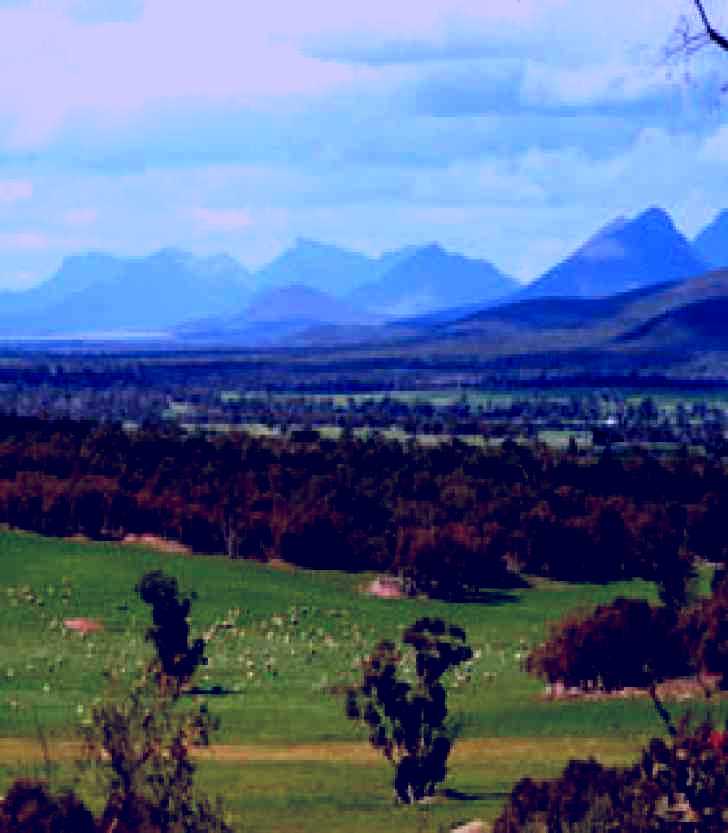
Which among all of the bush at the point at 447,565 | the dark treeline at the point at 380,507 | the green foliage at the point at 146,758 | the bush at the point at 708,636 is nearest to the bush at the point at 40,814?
the green foliage at the point at 146,758

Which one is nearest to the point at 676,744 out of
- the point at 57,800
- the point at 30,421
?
the point at 57,800

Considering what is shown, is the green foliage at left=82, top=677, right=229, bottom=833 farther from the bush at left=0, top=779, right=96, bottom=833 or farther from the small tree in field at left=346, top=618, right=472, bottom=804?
the small tree in field at left=346, top=618, right=472, bottom=804

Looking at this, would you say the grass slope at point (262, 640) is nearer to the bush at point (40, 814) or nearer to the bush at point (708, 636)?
the bush at point (708, 636)

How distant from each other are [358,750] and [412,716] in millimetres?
7690

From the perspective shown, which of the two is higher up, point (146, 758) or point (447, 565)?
point (146, 758)

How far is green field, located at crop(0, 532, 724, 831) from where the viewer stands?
5400 centimetres

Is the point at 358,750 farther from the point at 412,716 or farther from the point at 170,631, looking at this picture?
the point at 170,631

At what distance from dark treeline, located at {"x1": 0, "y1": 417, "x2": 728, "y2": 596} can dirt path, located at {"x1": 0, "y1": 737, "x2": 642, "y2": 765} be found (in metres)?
27.0

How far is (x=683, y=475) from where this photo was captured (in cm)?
13162

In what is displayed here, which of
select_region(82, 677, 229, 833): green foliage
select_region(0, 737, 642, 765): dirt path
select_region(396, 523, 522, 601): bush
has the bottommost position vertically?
select_region(0, 737, 642, 765): dirt path

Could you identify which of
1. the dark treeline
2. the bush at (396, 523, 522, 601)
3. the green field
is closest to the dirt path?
the green field

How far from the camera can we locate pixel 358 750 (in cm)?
6106

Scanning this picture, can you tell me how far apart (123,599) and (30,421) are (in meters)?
62.5

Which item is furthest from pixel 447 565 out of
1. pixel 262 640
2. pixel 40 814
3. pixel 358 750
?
pixel 40 814
